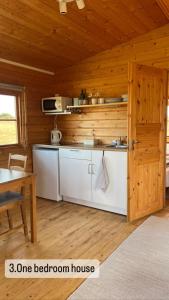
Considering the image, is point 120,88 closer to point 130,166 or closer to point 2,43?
point 130,166

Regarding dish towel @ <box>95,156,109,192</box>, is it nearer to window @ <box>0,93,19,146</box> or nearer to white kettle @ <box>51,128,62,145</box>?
white kettle @ <box>51,128,62,145</box>

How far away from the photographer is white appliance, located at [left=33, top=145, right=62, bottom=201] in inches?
148

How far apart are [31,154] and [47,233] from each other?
1695 mm

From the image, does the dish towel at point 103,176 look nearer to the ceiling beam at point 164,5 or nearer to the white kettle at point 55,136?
the white kettle at point 55,136

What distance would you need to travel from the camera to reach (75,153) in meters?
3.55

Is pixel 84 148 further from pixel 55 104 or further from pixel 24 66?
pixel 24 66

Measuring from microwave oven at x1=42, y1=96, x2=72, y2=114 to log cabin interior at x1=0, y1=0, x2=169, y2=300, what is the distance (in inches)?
0.9

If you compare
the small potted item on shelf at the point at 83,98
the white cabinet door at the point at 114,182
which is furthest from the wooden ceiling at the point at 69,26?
the white cabinet door at the point at 114,182

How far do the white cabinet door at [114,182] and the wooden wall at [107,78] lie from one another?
24.7 inches

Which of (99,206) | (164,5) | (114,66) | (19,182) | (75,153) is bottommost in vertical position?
(99,206)

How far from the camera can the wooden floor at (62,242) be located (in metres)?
1.83

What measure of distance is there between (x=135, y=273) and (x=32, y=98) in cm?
313

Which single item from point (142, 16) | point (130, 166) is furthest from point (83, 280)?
point (142, 16)

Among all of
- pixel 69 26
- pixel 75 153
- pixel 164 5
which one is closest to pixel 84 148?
pixel 75 153
